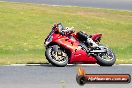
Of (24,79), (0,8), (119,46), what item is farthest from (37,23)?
(24,79)

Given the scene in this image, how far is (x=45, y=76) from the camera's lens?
9.77 metres

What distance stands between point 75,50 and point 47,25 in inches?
396

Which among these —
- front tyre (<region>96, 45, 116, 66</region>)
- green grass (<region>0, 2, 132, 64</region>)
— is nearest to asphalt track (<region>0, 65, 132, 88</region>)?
front tyre (<region>96, 45, 116, 66</region>)

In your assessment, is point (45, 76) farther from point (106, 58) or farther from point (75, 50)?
point (106, 58)

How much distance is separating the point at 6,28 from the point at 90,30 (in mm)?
3639

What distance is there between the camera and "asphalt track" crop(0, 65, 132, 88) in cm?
847

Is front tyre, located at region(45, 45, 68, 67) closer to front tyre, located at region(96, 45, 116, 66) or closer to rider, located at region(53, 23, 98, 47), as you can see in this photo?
rider, located at region(53, 23, 98, 47)

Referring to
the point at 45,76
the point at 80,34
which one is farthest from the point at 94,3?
the point at 45,76

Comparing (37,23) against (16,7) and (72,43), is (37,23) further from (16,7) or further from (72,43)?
(72,43)

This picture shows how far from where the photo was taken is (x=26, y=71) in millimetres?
10477

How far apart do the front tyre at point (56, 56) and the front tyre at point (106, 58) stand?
2.69 ft

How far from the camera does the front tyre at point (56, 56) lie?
1127 cm

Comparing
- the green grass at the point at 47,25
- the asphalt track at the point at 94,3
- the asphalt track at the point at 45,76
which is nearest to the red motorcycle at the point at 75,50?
the asphalt track at the point at 45,76

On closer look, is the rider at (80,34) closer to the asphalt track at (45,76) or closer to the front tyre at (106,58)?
the front tyre at (106,58)
